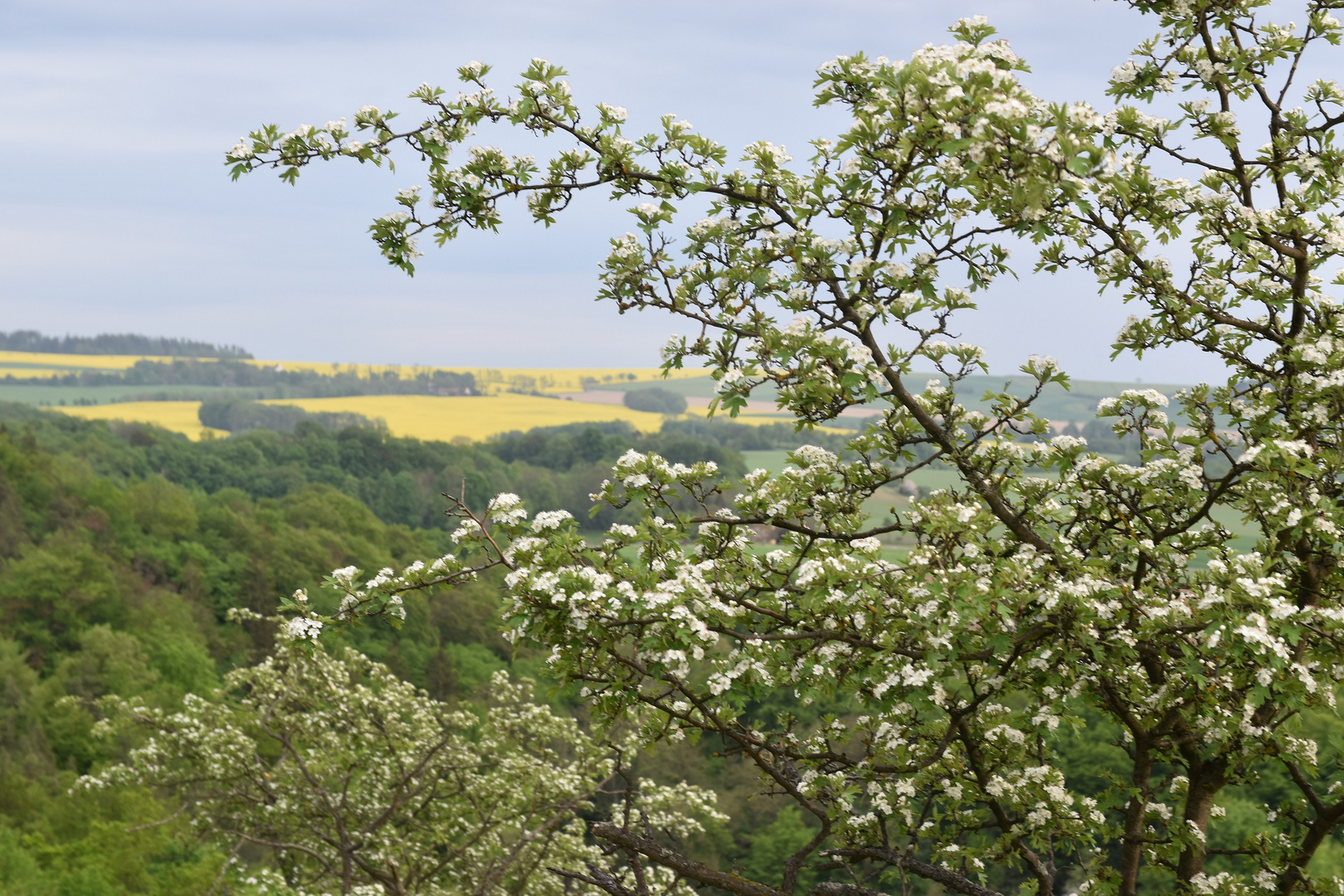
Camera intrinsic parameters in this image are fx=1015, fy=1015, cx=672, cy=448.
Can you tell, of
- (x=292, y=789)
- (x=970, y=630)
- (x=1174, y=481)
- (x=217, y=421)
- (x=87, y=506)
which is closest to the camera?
(x=970, y=630)

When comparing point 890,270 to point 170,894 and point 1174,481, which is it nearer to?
point 1174,481

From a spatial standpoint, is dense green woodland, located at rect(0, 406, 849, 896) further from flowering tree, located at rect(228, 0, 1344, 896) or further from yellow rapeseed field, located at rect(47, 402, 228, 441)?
yellow rapeseed field, located at rect(47, 402, 228, 441)

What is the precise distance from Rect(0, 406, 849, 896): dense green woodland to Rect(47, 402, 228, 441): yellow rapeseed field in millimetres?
17151

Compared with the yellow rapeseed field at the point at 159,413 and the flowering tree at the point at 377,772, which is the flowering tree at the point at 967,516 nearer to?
the flowering tree at the point at 377,772

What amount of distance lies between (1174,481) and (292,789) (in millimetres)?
20108

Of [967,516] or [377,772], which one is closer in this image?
[967,516]

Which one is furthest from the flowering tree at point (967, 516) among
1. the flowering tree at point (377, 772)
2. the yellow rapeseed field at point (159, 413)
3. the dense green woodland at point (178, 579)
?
the yellow rapeseed field at point (159, 413)

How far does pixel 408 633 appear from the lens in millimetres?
71500

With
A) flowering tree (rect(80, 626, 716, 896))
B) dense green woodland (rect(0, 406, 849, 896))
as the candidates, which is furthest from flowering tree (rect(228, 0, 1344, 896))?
flowering tree (rect(80, 626, 716, 896))

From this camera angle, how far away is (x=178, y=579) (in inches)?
3014

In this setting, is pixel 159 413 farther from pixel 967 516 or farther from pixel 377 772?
pixel 967 516

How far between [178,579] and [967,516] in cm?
8089

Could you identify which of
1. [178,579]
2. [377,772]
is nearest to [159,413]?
[178,579]

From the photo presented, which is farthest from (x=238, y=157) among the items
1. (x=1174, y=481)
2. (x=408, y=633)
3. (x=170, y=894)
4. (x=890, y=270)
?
(x=408, y=633)
